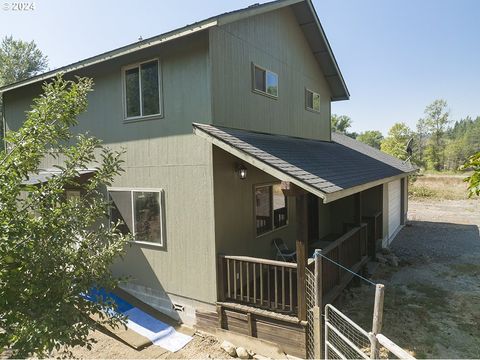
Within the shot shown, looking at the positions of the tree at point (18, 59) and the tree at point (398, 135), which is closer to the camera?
the tree at point (18, 59)

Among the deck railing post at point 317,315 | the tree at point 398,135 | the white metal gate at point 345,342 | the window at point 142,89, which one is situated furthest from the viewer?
the tree at point 398,135

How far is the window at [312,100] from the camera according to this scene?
10.5 m

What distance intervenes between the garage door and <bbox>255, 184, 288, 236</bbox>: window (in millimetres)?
6779

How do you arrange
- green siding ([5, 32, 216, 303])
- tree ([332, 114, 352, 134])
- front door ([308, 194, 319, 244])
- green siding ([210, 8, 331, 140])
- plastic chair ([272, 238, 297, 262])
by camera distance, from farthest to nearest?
1. tree ([332, 114, 352, 134])
2. front door ([308, 194, 319, 244])
3. plastic chair ([272, 238, 297, 262])
4. green siding ([210, 8, 331, 140])
5. green siding ([5, 32, 216, 303])

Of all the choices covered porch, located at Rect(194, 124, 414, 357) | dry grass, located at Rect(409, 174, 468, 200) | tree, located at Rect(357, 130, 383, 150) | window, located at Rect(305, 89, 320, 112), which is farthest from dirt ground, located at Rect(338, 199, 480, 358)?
tree, located at Rect(357, 130, 383, 150)

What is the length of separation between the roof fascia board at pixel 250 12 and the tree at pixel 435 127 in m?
51.3

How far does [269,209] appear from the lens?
7.96 m

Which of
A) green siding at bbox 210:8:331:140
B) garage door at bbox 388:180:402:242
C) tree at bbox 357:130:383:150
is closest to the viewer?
green siding at bbox 210:8:331:140

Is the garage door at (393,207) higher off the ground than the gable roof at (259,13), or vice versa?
the gable roof at (259,13)

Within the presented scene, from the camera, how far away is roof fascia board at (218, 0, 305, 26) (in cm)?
599

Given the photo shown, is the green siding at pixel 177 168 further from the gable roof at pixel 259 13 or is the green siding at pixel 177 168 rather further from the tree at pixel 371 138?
the tree at pixel 371 138

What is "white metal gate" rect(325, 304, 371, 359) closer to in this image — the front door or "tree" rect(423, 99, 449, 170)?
the front door

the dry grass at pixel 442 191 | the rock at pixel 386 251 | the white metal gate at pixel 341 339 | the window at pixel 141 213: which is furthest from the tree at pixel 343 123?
the white metal gate at pixel 341 339

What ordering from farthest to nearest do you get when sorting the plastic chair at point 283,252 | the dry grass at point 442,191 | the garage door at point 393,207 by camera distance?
the dry grass at point 442,191, the garage door at point 393,207, the plastic chair at point 283,252
